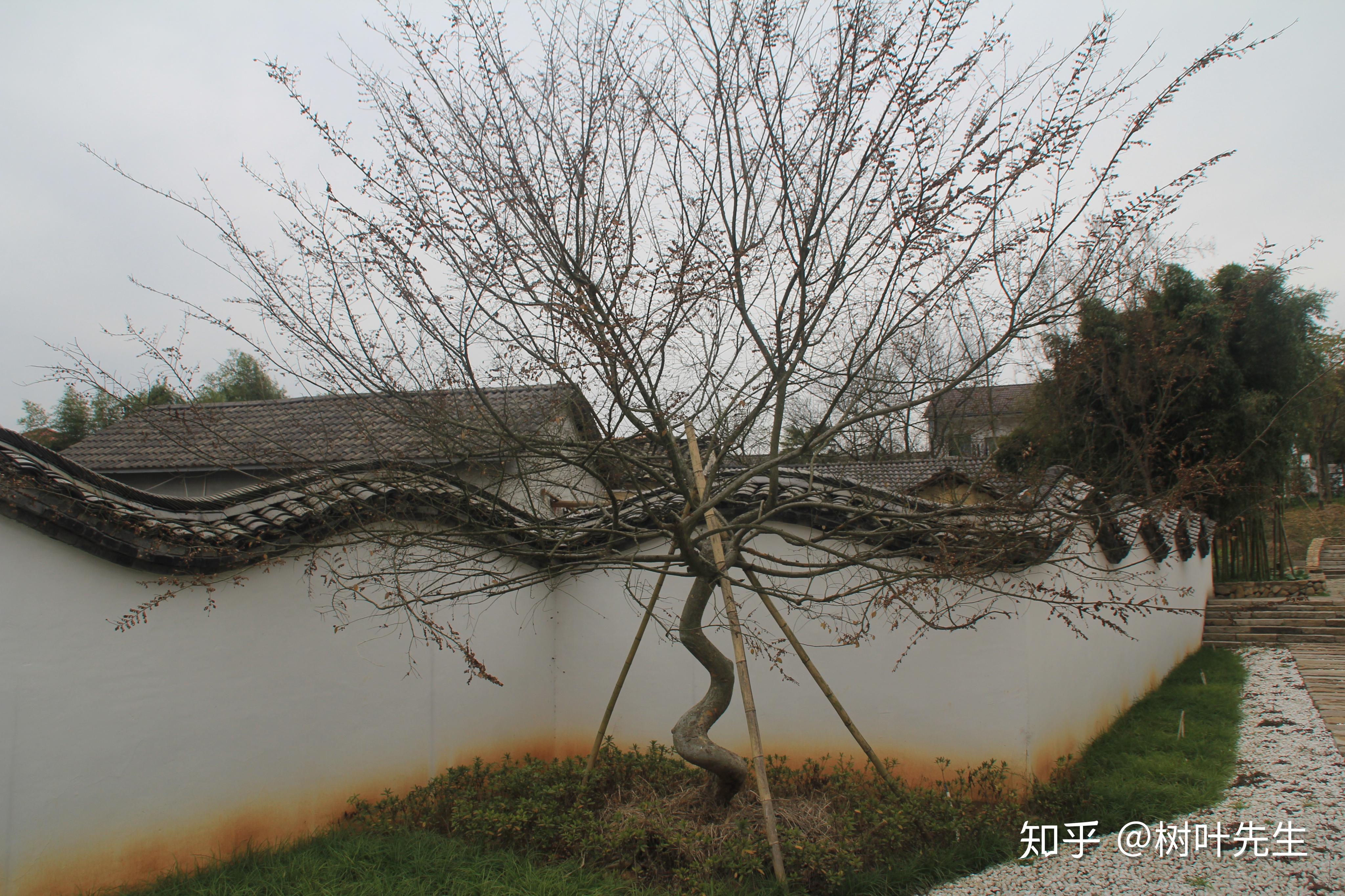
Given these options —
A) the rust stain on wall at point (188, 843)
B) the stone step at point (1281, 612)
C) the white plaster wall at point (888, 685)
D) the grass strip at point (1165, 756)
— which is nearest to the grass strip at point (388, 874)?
the rust stain on wall at point (188, 843)

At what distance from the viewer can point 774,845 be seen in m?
3.64

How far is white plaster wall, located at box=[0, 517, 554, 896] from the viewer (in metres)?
3.28

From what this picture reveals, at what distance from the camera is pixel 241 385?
9500 mm

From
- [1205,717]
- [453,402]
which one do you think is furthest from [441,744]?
[1205,717]

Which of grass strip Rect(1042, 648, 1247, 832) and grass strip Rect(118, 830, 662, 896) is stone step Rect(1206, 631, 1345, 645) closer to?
grass strip Rect(1042, 648, 1247, 832)

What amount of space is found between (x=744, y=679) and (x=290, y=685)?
2.65m

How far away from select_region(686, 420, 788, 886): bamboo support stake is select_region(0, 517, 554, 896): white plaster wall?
→ 7.65 feet

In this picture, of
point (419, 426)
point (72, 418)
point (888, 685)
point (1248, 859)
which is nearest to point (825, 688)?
point (888, 685)

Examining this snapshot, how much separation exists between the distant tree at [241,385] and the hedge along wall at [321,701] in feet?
4.16

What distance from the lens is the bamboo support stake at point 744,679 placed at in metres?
3.66

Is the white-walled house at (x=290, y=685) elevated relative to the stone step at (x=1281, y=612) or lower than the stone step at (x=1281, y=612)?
elevated

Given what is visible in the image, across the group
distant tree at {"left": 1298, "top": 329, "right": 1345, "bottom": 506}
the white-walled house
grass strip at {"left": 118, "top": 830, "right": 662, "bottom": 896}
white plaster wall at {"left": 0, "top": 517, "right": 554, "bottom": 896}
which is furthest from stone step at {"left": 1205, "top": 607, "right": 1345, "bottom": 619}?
white plaster wall at {"left": 0, "top": 517, "right": 554, "bottom": 896}

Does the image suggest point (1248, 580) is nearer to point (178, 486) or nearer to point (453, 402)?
point (453, 402)

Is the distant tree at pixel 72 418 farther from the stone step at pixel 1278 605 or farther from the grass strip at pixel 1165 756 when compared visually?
the stone step at pixel 1278 605
